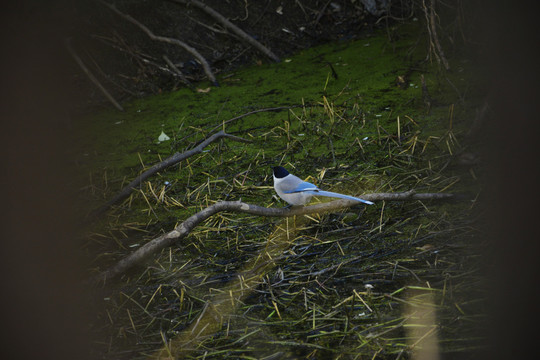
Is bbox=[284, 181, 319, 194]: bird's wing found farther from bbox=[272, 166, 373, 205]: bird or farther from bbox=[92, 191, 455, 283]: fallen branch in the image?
bbox=[92, 191, 455, 283]: fallen branch

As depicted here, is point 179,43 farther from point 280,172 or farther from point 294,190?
point 294,190

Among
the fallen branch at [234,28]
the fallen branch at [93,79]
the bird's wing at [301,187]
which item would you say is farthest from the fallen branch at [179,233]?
the fallen branch at [234,28]

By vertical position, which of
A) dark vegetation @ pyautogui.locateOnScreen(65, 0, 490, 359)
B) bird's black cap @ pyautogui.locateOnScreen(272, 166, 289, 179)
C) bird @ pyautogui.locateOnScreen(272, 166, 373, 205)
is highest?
bird's black cap @ pyautogui.locateOnScreen(272, 166, 289, 179)

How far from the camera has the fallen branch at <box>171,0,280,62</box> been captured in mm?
5305

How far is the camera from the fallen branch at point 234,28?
17.4ft

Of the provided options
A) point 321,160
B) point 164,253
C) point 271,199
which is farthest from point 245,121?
point 164,253

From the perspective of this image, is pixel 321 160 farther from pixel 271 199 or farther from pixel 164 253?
pixel 164 253

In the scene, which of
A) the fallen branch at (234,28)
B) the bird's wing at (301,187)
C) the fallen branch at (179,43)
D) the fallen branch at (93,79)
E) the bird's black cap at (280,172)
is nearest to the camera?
the bird's wing at (301,187)

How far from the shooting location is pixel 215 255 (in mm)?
2562

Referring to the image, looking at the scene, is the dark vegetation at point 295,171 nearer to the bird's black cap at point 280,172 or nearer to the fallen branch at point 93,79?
the fallen branch at point 93,79

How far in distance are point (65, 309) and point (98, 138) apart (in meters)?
3.91

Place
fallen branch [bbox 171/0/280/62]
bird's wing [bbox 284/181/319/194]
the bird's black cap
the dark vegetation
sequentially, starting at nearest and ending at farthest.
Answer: the dark vegetation < bird's wing [bbox 284/181/319/194] < the bird's black cap < fallen branch [bbox 171/0/280/62]

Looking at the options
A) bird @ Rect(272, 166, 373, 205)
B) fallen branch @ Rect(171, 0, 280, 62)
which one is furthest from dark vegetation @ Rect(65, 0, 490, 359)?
bird @ Rect(272, 166, 373, 205)

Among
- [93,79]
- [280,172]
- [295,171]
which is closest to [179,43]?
[93,79]
